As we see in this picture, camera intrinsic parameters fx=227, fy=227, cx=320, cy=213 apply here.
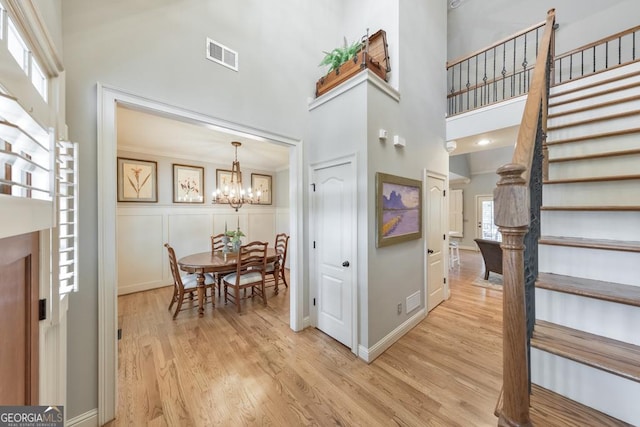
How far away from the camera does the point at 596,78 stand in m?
2.52

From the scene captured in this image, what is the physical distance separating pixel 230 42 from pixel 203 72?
0.48m

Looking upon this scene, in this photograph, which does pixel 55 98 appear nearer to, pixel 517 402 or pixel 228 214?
pixel 517 402

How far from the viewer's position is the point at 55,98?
1295mm

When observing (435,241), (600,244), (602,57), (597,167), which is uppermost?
(602,57)

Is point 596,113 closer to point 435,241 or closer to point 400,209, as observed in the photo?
point 400,209

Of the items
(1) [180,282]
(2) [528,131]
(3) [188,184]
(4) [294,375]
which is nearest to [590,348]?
(2) [528,131]

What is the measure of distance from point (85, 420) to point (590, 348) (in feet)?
9.48

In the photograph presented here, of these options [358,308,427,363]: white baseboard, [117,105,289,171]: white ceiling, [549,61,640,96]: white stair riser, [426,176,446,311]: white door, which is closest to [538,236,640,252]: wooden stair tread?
[358,308,427,363]: white baseboard

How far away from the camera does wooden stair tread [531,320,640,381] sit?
2.75ft

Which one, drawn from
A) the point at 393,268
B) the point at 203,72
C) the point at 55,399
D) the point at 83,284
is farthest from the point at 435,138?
the point at 55,399

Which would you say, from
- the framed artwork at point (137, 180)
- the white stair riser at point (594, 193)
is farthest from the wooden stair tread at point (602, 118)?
the framed artwork at point (137, 180)

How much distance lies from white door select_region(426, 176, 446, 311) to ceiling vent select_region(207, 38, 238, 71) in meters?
2.76

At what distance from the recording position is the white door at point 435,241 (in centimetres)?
325

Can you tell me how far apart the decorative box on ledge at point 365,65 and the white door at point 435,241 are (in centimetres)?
158
